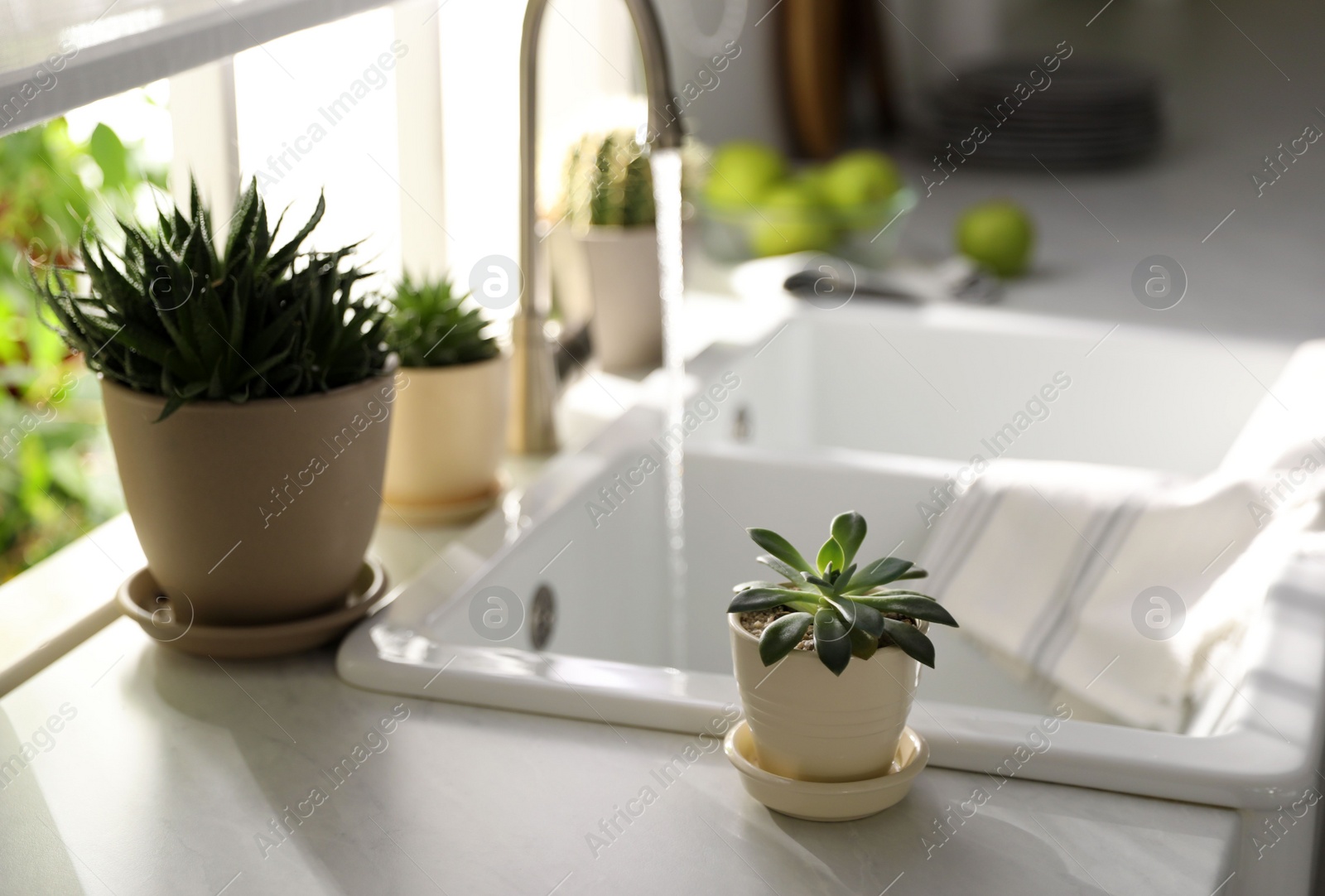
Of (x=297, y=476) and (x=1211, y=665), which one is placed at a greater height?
(x=297, y=476)

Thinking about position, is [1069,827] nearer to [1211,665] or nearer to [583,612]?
[1211,665]

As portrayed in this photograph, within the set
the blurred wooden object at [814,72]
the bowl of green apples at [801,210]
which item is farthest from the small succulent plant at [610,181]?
the blurred wooden object at [814,72]

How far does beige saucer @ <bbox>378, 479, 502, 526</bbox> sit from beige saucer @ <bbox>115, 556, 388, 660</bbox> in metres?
0.18

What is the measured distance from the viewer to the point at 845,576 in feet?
1.92

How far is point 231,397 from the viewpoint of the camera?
26.7 inches

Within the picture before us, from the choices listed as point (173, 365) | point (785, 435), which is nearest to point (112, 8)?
point (173, 365)

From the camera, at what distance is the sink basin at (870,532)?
650mm

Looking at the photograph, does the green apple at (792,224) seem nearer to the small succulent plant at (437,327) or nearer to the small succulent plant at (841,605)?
the small succulent plant at (437,327)

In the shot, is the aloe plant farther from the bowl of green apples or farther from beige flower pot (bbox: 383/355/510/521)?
the bowl of green apples

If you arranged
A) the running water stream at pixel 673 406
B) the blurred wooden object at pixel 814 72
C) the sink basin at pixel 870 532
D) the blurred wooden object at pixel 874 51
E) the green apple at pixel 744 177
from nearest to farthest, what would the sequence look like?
1. the sink basin at pixel 870 532
2. the running water stream at pixel 673 406
3. the green apple at pixel 744 177
4. the blurred wooden object at pixel 814 72
5. the blurred wooden object at pixel 874 51

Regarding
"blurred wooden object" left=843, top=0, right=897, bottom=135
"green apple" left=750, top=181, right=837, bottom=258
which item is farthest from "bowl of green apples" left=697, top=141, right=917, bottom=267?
"blurred wooden object" left=843, top=0, right=897, bottom=135

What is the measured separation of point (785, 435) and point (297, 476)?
0.73 metres

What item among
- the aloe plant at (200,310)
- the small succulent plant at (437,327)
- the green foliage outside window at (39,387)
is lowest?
the green foliage outside window at (39,387)

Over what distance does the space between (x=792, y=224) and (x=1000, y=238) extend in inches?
9.4
